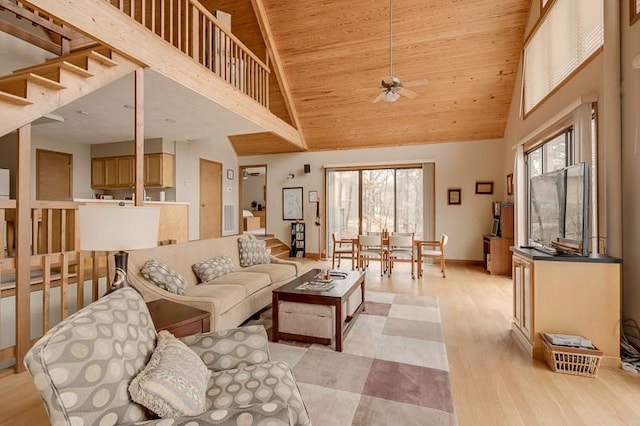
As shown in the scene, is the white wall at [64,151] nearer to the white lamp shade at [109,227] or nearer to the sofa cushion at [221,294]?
the sofa cushion at [221,294]

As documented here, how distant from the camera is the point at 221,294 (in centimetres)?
276

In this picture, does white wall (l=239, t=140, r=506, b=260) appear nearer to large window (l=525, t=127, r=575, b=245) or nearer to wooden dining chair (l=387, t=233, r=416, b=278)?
large window (l=525, t=127, r=575, b=245)

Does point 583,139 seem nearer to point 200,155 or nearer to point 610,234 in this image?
point 610,234

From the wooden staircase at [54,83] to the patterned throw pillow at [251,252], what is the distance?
7.33 ft

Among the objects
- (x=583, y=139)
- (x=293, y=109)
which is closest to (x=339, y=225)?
(x=293, y=109)

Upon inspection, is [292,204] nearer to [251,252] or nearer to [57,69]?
[251,252]

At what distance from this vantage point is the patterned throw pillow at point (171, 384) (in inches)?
40.0

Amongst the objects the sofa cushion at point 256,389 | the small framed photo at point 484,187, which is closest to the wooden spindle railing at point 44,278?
the sofa cushion at point 256,389

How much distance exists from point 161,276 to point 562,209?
3399 mm

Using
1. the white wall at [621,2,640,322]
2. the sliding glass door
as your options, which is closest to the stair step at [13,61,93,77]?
the white wall at [621,2,640,322]

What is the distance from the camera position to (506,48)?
498cm

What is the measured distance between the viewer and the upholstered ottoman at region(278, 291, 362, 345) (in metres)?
2.63

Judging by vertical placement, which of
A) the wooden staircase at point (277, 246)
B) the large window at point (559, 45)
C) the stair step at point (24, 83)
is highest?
the large window at point (559, 45)

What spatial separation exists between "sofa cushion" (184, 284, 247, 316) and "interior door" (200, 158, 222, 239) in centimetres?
435
